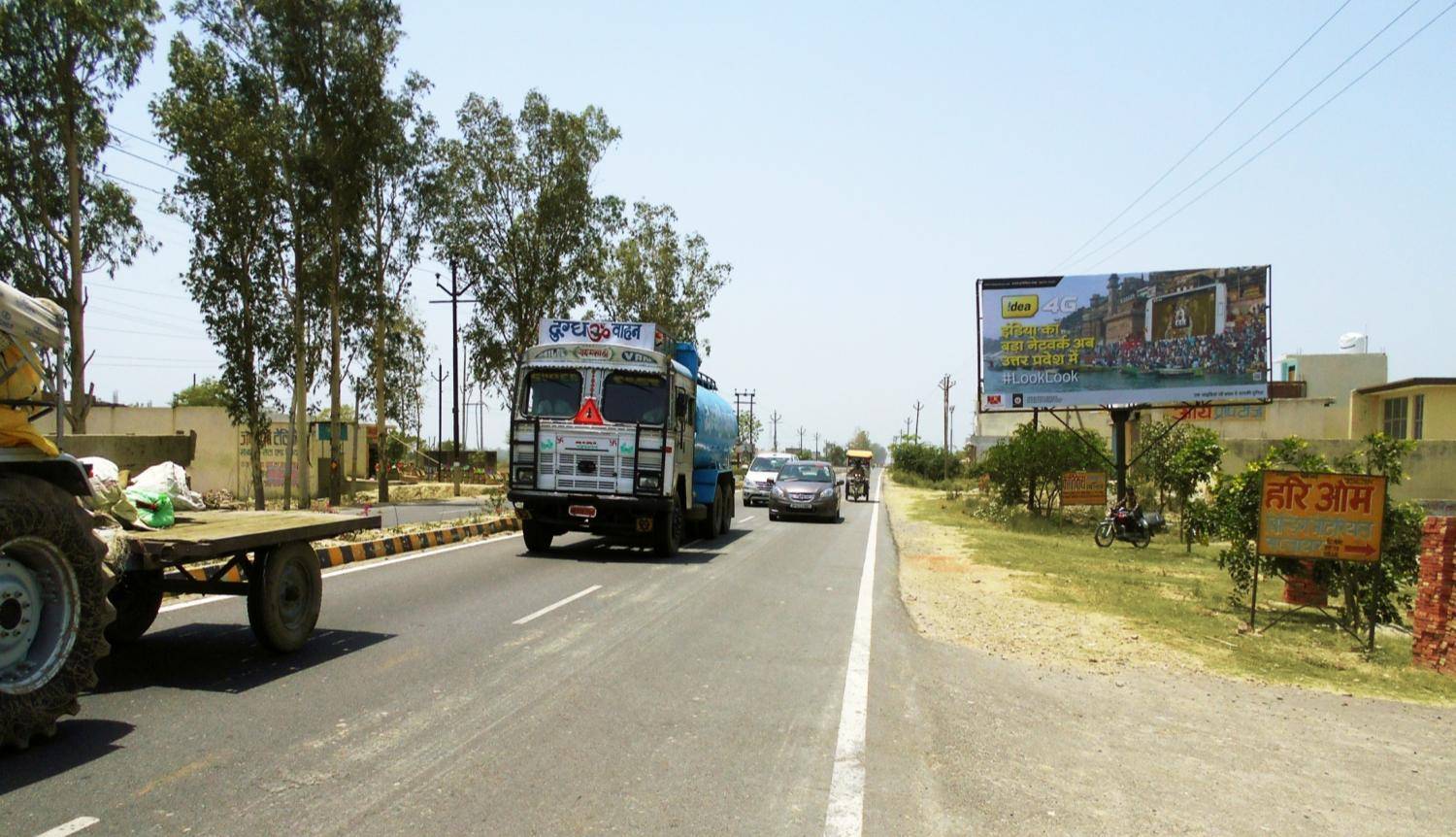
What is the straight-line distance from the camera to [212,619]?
A: 9.30m

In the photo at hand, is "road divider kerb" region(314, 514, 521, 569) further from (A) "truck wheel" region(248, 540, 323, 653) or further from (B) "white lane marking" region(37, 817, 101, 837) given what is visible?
(B) "white lane marking" region(37, 817, 101, 837)

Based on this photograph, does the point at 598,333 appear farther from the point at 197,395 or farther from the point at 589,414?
the point at 197,395

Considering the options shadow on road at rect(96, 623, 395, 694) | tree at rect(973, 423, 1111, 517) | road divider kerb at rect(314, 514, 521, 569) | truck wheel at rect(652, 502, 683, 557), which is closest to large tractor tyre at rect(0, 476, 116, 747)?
shadow on road at rect(96, 623, 395, 694)

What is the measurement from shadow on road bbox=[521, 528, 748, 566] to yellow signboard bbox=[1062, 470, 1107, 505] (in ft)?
35.6

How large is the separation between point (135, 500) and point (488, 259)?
28409 millimetres

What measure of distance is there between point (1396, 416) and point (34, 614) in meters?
42.5

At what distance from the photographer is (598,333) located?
16.6 metres

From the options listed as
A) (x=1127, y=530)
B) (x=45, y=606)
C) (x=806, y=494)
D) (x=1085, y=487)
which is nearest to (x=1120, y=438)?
(x=1085, y=487)

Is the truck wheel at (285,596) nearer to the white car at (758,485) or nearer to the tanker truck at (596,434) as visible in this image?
the tanker truck at (596,434)

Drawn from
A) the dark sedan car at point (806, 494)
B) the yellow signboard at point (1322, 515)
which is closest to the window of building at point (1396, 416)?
the dark sedan car at point (806, 494)

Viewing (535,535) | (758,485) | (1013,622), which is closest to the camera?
(1013,622)

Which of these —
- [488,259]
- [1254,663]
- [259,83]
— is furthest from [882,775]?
[488,259]

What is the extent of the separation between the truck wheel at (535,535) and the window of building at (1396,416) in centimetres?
3272

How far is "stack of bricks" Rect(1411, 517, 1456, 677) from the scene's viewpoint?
9.15 meters
